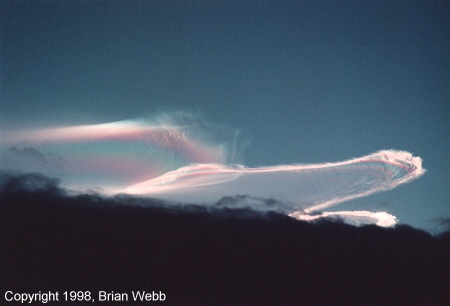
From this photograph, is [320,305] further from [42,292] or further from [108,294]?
[42,292]

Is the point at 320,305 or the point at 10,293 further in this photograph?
the point at 320,305

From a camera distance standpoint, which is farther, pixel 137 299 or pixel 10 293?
pixel 137 299

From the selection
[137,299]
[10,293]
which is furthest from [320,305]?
[10,293]

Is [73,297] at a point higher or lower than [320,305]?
higher

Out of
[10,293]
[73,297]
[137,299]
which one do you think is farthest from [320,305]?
[10,293]

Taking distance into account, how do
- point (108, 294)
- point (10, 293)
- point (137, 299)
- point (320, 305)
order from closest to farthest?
point (10, 293) → point (137, 299) → point (108, 294) → point (320, 305)

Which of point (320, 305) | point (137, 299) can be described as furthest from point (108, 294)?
point (320, 305)

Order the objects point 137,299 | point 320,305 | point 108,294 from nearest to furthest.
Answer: point 137,299 < point 108,294 < point 320,305

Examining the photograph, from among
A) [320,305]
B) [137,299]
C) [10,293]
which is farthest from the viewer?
[320,305]
